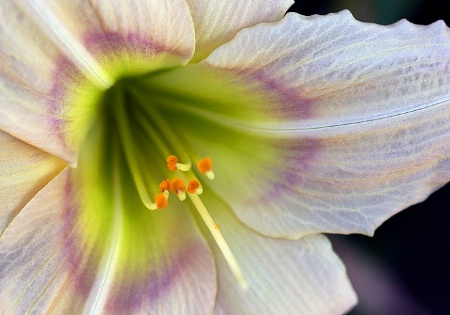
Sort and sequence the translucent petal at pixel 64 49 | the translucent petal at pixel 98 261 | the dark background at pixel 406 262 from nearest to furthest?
the translucent petal at pixel 64 49 → the translucent petal at pixel 98 261 → the dark background at pixel 406 262

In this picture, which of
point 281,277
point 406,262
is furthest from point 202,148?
point 406,262

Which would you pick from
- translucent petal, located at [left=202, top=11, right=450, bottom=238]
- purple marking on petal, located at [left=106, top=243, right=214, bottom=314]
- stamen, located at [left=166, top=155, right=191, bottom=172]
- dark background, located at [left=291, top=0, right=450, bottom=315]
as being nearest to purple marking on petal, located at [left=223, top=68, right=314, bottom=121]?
translucent petal, located at [left=202, top=11, right=450, bottom=238]

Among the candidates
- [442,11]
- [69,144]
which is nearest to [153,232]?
[69,144]

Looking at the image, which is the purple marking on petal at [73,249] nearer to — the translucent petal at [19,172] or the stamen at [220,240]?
the translucent petal at [19,172]

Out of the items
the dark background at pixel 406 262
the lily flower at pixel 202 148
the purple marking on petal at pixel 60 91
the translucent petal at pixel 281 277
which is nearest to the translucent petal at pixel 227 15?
the lily flower at pixel 202 148

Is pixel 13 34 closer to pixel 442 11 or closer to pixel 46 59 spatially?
pixel 46 59
